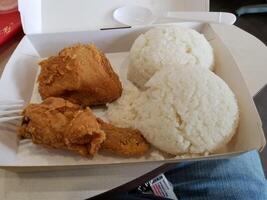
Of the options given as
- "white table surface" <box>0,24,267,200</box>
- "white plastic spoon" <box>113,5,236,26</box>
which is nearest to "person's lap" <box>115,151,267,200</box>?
Result: "white table surface" <box>0,24,267,200</box>

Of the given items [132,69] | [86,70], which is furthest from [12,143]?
[132,69]

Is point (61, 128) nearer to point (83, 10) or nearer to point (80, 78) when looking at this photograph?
point (80, 78)

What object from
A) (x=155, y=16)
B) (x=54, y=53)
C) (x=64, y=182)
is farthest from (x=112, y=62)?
(x=64, y=182)

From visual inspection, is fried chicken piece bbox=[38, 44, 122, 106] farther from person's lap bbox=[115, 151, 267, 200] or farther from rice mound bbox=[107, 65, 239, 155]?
person's lap bbox=[115, 151, 267, 200]

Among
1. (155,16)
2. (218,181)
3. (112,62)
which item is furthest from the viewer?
(155,16)

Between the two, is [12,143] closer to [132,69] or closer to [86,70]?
[86,70]

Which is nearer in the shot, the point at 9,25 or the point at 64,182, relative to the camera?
the point at 64,182

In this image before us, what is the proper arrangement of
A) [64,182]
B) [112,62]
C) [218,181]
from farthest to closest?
[112,62] → [218,181] → [64,182]
